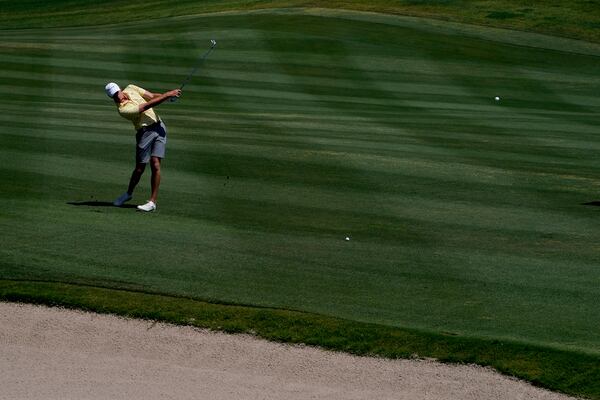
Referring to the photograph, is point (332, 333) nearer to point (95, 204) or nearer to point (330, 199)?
point (95, 204)

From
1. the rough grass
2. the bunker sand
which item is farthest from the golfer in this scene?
the rough grass

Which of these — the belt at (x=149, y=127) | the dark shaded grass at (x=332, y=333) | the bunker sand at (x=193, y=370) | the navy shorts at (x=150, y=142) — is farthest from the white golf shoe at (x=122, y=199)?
the bunker sand at (x=193, y=370)

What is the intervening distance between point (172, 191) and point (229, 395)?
7670mm

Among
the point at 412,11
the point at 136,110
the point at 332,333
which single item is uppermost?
the point at 136,110

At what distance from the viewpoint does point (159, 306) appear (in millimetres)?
11133

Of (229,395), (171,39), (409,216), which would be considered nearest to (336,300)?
(229,395)

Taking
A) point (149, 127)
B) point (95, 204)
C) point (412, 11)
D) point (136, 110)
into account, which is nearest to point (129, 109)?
point (136, 110)

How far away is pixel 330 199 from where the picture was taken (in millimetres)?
16656

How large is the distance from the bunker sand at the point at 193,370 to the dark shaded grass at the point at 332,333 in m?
0.13

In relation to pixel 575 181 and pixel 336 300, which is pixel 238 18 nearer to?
pixel 575 181

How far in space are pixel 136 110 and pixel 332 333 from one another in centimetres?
545

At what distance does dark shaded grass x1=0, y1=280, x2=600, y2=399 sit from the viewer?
32.7 feet

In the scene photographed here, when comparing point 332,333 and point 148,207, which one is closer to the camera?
point 332,333

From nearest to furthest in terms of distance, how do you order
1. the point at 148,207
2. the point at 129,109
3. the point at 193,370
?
the point at 193,370
the point at 129,109
the point at 148,207
